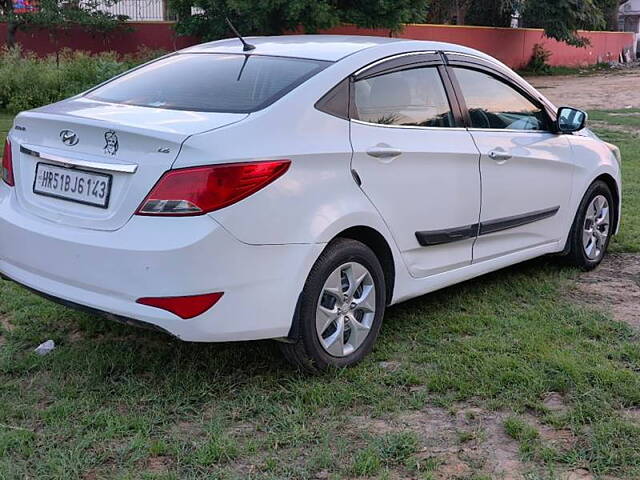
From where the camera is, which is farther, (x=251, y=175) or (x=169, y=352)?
(x=169, y=352)

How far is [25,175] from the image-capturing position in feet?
12.9

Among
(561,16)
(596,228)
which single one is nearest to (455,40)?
(561,16)

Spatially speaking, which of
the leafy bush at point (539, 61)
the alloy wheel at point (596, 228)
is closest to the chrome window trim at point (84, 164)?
the alloy wheel at point (596, 228)

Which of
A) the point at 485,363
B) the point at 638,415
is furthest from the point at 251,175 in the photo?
the point at 638,415

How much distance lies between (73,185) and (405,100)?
1780mm

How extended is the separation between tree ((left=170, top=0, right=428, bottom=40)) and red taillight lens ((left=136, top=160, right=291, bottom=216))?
1806cm

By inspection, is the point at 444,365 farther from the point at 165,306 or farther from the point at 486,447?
the point at 165,306

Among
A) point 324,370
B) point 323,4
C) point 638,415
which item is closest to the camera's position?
point 638,415

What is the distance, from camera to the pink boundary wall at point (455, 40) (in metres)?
23.5

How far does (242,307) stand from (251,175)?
1.81ft

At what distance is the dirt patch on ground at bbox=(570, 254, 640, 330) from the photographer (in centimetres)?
491

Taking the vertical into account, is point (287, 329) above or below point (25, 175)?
below

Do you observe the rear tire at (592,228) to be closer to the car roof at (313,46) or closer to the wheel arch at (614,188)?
the wheel arch at (614,188)

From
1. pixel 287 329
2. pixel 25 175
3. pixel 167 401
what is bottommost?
pixel 167 401
